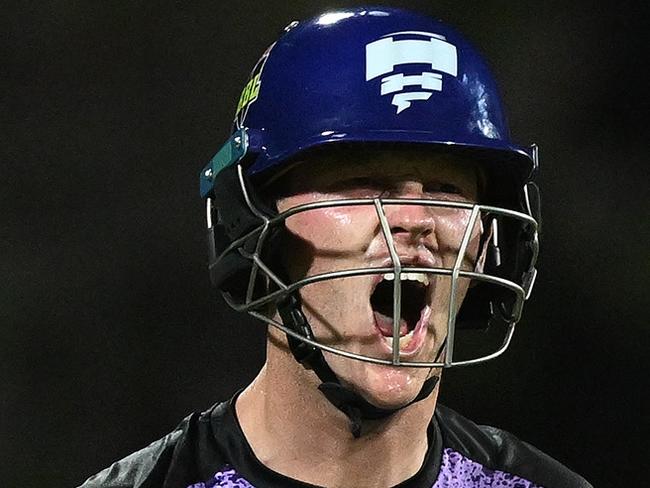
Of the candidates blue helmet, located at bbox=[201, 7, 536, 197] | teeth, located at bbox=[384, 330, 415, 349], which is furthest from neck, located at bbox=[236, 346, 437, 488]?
blue helmet, located at bbox=[201, 7, 536, 197]

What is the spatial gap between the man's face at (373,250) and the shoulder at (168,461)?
0.72 feet

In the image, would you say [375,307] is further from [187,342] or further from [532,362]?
[532,362]

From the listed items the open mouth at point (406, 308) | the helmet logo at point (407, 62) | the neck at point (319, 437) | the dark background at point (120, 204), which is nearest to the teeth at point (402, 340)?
the open mouth at point (406, 308)

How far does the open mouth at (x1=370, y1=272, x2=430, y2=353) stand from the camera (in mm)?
1017

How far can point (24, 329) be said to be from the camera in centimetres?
153

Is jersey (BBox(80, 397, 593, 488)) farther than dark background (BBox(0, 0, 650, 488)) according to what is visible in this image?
No

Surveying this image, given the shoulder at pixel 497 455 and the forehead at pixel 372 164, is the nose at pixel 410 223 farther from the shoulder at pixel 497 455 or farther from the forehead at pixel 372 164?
the shoulder at pixel 497 455

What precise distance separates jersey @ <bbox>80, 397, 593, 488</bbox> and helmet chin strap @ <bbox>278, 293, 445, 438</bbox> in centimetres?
11

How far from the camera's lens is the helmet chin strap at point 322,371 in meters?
1.03

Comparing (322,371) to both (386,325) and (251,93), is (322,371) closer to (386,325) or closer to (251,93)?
(386,325)

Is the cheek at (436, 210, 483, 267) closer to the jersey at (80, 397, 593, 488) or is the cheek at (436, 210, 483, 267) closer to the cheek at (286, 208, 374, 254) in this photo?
the cheek at (286, 208, 374, 254)

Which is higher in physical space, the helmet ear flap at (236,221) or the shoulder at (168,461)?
the helmet ear flap at (236,221)

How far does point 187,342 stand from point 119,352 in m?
0.10

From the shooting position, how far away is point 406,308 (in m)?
1.08
